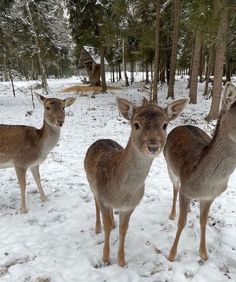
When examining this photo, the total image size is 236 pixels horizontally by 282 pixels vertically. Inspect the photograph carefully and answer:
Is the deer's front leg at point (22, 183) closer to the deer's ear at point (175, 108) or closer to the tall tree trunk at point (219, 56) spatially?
the deer's ear at point (175, 108)

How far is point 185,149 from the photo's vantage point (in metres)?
4.50

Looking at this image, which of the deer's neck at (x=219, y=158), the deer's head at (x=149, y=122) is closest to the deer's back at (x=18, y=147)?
the deer's head at (x=149, y=122)

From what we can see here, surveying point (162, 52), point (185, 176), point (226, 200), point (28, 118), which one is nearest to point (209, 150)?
point (185, 176)

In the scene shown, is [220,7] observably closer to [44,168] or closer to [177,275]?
[44,168]

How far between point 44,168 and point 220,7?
713 cm

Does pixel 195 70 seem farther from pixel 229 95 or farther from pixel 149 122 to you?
pixel 149 122

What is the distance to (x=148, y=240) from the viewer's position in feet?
15.0

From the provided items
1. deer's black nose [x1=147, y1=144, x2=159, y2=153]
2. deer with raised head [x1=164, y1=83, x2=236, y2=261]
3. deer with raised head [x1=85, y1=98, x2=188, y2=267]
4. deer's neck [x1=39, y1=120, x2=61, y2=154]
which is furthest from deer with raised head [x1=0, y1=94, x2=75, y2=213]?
deer's black nose [x1=147, y1=144, x2=159, y2=153]

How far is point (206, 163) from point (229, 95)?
876 millimetres

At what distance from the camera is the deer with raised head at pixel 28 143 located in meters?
5.66

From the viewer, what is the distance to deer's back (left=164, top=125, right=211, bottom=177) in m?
4.12

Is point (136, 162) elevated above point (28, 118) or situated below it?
above

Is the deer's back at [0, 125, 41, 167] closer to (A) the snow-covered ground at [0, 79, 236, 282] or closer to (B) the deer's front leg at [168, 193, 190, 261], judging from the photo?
(A) the snow-covered ground at [0, 79, 236, 282]

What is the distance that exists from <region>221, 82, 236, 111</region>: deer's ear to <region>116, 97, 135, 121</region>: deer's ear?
3.43 feet
